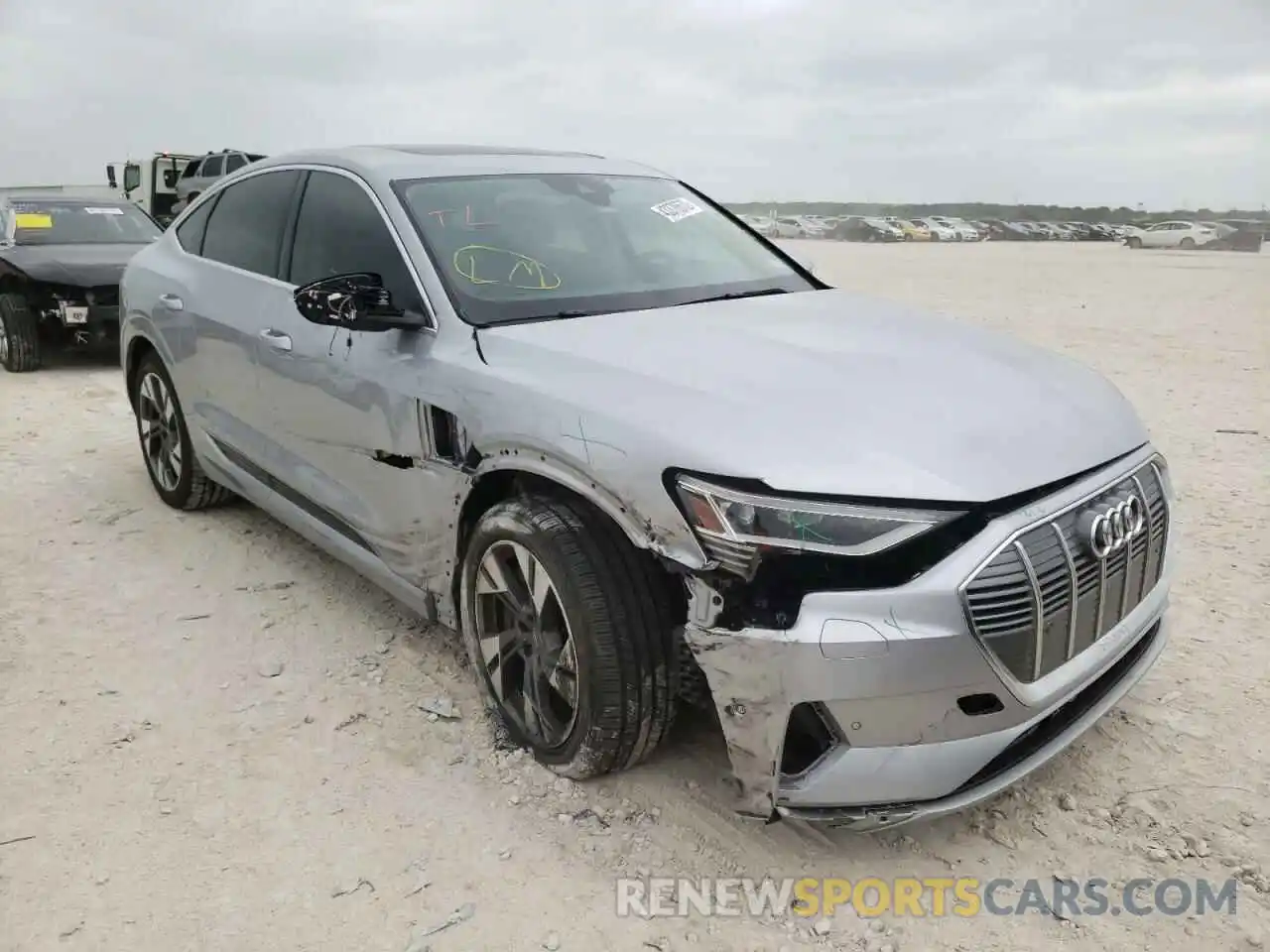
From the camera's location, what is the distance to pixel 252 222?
4.10 meters

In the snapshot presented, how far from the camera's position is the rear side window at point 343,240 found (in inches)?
124

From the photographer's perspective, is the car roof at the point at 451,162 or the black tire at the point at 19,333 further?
the black tire at the point at 19,333

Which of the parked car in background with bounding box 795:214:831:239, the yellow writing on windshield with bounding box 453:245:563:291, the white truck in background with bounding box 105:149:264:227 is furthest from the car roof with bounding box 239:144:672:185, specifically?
the parked car in background with bounding box 795:214:831:239

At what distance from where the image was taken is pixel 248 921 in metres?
2.26

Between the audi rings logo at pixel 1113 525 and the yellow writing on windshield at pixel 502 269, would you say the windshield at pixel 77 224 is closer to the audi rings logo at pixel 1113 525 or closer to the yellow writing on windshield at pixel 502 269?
the yellow writing on windshield at pixel 502 269

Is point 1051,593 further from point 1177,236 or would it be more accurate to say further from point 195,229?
point 1177,236

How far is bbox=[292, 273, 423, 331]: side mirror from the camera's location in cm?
293

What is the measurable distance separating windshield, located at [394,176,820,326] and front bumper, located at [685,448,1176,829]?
124 centimetres

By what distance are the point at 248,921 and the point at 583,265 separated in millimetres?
2050

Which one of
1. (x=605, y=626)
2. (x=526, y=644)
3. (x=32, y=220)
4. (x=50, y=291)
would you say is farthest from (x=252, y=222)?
(x=32, y=220)

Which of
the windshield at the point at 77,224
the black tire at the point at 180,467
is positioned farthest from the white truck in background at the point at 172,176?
the black tire at the point at 180,467

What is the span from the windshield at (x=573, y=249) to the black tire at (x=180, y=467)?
1994mm

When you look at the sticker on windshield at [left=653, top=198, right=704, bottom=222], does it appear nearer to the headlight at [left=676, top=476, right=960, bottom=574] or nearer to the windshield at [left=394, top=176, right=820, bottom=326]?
the windshield at [left=394, top=176, right=820, bottom=326]

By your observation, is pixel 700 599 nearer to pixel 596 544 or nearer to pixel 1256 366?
pixel 596 544
